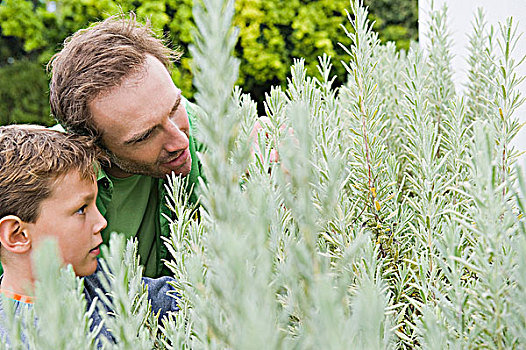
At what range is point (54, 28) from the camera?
774 centimetres

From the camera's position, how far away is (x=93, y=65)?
2004 millimetres

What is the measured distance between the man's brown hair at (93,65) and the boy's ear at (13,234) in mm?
467

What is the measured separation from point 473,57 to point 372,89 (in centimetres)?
50

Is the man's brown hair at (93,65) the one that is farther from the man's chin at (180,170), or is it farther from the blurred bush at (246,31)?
the blurred bush at (246,31)

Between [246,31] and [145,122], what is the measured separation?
19.5 ft

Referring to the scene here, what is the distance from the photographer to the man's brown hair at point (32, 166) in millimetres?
1713

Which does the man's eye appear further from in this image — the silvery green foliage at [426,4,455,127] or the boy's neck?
the silvery green foliage at [426,4,455,127]

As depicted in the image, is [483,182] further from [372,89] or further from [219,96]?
[372,89]

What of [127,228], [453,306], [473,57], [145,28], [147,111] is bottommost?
[127,228]

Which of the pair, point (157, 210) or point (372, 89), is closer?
point (372, 89)

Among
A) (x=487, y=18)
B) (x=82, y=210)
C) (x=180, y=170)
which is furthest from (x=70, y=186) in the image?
(x=487, y=18)

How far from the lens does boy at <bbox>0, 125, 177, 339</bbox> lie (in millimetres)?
1702

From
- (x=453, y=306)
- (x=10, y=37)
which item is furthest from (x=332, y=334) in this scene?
(x=10, y=37)

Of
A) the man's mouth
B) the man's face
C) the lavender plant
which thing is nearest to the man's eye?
the man's face
